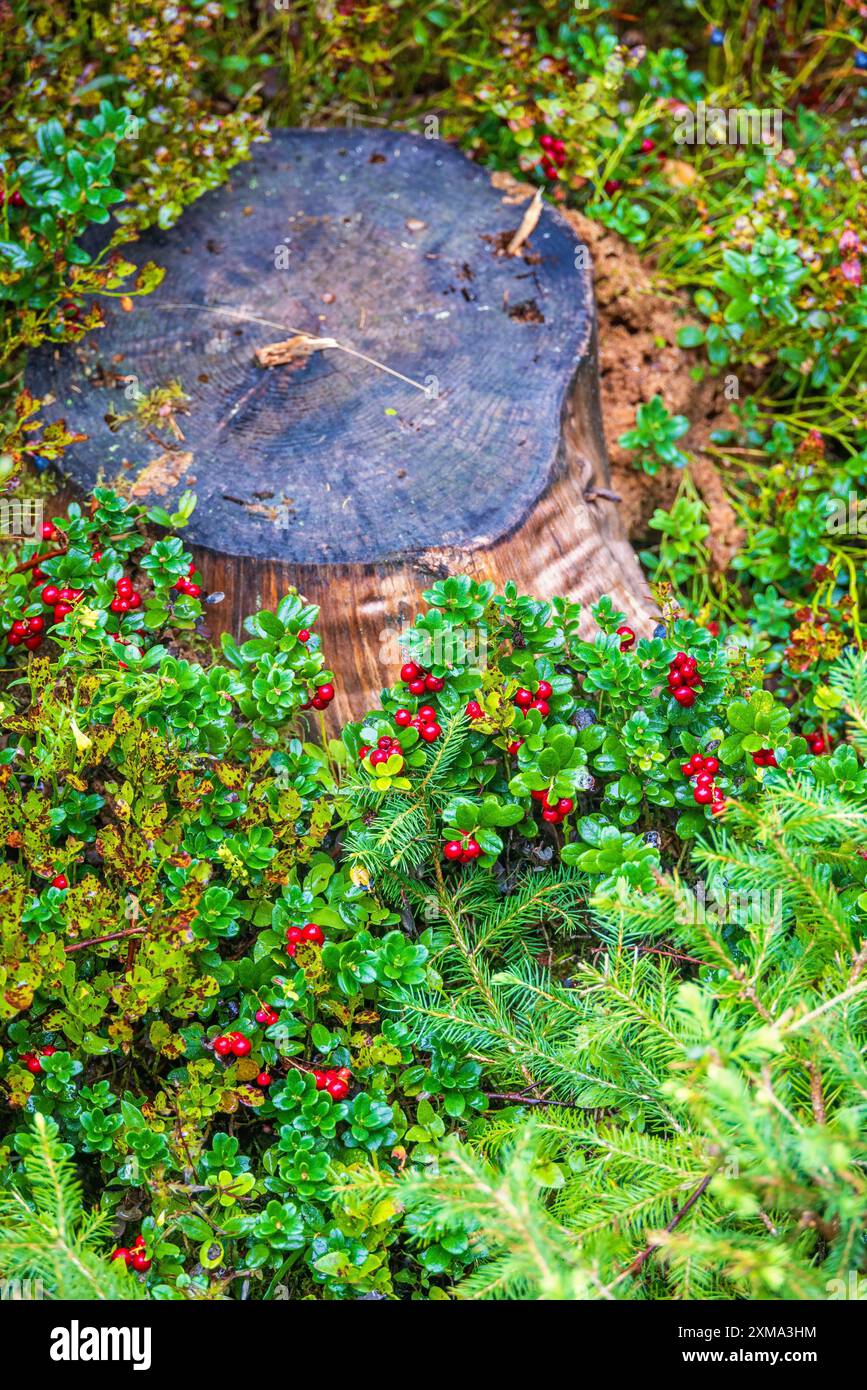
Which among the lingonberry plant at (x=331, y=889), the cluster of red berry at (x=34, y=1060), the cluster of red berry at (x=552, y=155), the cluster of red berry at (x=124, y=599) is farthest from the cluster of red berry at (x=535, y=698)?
the cluster of red berry at (x=552, y=155)

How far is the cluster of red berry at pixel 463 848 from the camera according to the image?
2111 millimetres

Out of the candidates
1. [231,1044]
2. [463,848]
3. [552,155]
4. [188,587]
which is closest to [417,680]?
[463,848]

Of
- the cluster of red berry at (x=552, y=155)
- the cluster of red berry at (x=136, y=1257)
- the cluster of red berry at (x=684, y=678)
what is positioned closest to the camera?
the cluster of red berry at (x=136, y=1257)

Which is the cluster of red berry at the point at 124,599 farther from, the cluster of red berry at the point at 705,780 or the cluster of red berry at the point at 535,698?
the cluster of red berry at the point at 705,780

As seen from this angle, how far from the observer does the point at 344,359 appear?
2.69 metres

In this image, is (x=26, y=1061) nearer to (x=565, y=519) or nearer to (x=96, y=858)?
(x=96, y=858)

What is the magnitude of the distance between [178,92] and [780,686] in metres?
2.28

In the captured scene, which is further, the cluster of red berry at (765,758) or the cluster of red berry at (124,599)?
the cluster of red berry at (124,599)

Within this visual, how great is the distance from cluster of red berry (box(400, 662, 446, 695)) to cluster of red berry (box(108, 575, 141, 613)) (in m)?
0.60

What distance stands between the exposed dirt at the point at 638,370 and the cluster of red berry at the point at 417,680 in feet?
4.20

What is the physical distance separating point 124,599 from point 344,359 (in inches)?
33.3

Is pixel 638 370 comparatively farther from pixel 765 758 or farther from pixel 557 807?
pixel 557 807
